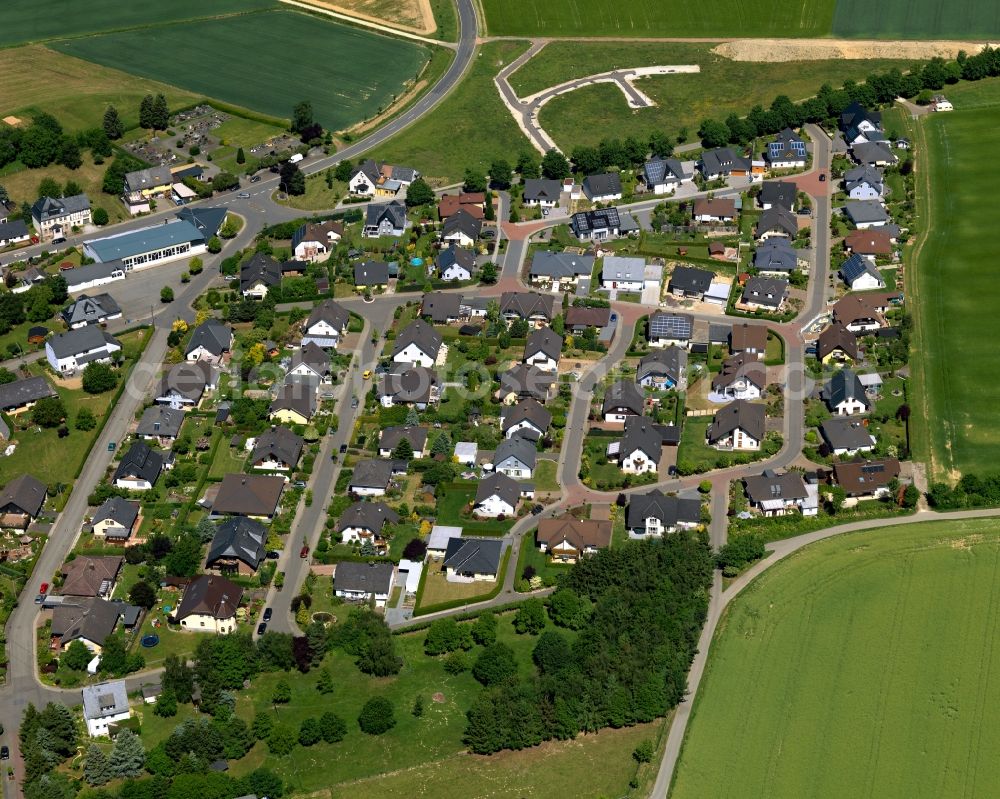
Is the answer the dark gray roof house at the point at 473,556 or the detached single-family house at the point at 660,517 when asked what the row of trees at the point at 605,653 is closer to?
the detached single-family house at the point at 660,517

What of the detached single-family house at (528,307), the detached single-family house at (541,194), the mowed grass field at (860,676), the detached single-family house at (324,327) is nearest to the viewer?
the mowed grass field at (860,676)

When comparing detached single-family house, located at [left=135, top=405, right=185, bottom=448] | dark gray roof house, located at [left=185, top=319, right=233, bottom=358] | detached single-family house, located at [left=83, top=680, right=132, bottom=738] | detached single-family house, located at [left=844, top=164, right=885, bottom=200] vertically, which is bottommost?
detached single-family house, located at [left=83, top=680, right=132, bottom=738]

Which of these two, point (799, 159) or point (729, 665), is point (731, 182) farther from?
point (729, 665)

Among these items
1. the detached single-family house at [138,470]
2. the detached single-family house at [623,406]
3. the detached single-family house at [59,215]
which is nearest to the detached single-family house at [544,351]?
the detached single-family house at [623,406]

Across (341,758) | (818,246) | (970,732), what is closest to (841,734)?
(970,732)

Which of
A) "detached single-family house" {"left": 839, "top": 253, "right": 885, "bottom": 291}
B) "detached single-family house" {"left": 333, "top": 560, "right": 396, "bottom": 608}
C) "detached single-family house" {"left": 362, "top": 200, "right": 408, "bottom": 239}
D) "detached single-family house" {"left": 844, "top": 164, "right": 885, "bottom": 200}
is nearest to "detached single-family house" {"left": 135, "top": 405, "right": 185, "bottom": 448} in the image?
"detached single-family house" {"left": 333, "top": 560, "right": 396, "bottom": 608}

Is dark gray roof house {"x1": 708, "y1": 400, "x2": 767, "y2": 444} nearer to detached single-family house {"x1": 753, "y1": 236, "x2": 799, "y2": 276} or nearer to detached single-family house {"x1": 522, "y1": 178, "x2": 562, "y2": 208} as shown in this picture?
detached single-family house {"x1": 753, "y1": 236, "x2": 799, "y2": 276}

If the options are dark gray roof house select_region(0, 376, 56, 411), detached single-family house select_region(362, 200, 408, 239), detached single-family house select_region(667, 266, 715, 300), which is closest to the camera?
dark gray roof house select_region(0, 376, 56, 411)

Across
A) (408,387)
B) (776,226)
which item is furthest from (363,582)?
(776,226)
